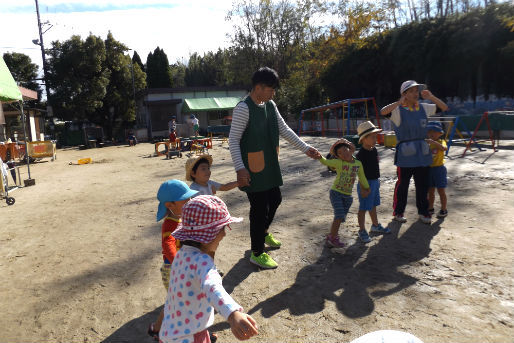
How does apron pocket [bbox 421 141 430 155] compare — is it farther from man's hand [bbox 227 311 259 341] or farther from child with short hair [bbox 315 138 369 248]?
man's hand [bbox 227 311 259 341]

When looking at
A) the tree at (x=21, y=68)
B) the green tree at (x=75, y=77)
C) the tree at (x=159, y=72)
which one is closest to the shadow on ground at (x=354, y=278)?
the green tree at (x=75, y=77)

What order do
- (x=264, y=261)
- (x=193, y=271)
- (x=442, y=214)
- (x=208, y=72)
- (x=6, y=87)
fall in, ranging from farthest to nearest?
(x=208, y=72)
(x=6, y=87)
(x=442, y=214)
(x=264, y=261)
(x=193, y=271)

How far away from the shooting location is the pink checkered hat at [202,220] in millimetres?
1698

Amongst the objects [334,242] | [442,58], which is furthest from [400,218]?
[442,58]

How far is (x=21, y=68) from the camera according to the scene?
36250 millimetres

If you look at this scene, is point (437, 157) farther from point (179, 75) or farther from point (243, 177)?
point (179, 75)

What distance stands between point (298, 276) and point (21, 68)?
4190cm

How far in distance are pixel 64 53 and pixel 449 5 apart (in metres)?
28.4

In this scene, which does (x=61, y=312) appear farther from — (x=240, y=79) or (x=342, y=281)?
(x=240, y=79)

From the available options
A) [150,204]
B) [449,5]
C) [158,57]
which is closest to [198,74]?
[158,57]

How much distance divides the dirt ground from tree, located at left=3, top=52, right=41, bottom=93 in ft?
119

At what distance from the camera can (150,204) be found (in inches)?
274

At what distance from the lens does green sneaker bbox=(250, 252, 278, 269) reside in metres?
3.63

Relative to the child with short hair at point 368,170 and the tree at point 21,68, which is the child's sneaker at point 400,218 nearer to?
the child with short hair at point 368,170
